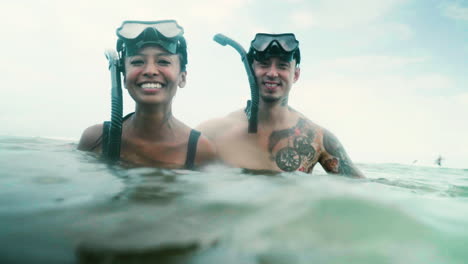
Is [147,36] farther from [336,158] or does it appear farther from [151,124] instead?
[336,158]

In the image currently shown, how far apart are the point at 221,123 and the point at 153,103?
6.23ft

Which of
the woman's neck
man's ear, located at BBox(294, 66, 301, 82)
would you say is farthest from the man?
the woman's neck

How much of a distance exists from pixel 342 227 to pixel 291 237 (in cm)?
34

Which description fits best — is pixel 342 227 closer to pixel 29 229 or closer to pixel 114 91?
pixel 29 229

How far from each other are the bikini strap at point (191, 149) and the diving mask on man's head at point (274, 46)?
5.99ft

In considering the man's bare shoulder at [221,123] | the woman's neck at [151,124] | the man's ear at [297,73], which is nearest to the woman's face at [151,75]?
the woman's neck at [151,124]

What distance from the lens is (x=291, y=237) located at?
169 cm

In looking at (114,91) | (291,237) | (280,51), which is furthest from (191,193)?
(280,51)

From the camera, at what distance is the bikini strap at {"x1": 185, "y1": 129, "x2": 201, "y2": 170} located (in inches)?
157

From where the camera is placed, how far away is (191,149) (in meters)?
4.08

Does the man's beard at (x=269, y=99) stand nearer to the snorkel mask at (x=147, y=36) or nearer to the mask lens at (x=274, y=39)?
the mask lens at (x=274, y=39)

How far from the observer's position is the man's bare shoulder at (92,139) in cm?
404

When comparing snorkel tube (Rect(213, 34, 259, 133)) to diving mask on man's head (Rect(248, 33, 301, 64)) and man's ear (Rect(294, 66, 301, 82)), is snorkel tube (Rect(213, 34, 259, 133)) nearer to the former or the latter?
diving mask on man's head (Rect(248, 33, 301, 64))

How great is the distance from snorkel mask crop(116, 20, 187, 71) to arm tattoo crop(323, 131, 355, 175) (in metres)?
2.88
